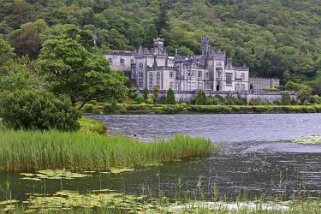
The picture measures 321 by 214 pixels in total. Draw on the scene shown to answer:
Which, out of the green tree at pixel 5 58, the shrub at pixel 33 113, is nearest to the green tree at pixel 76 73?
the shrub at pixel 33 113

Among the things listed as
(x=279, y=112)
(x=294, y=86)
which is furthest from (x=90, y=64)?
(x=294, y=86)

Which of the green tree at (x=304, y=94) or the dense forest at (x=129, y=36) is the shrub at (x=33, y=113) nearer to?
the dense forest at (x=129, y=36)

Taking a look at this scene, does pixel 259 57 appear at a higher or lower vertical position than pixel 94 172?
higher

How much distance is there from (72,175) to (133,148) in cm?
382

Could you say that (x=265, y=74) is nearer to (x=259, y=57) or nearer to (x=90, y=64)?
(x=259, y=57)

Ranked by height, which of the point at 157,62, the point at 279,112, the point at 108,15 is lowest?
the point at 279,112

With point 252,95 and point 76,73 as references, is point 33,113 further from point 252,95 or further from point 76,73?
point 252,95

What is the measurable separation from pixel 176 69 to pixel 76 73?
81.9 m

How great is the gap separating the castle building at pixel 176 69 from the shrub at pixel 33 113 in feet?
299

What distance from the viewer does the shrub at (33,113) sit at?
24.8m

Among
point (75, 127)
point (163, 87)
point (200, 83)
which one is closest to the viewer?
point (75, 127)

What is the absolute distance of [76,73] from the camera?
38562 mm

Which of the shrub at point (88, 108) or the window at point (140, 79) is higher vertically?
the window at point (140, 79)

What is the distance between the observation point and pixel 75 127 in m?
26.3
